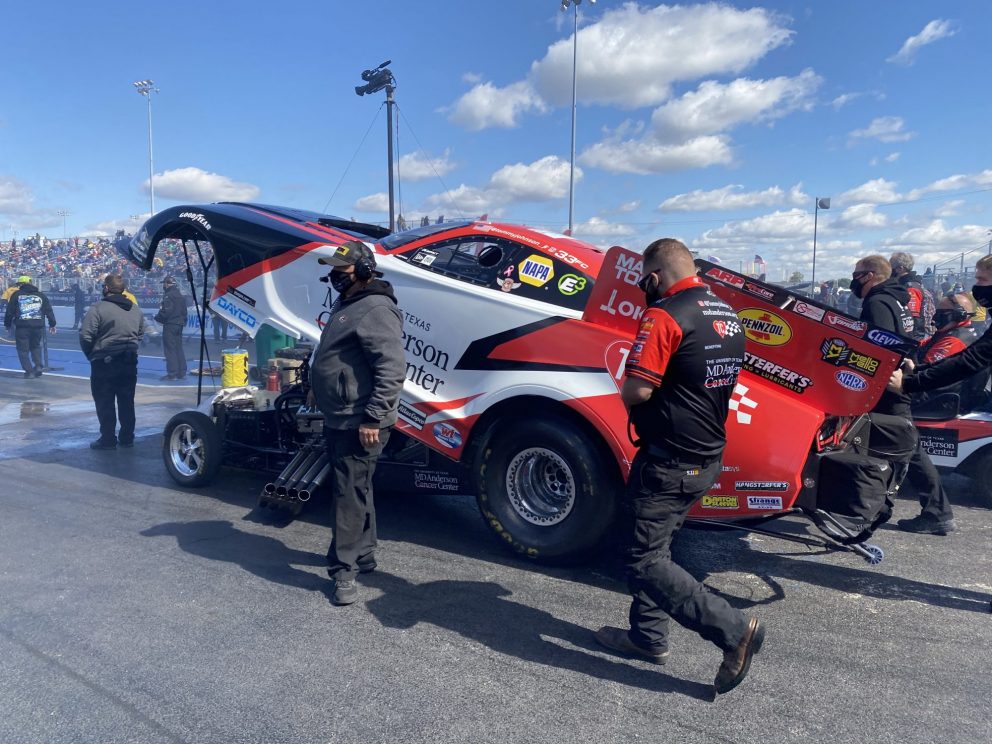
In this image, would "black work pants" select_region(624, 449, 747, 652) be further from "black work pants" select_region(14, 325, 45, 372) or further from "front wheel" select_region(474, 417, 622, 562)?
"black work pants" select_region(14, 325, 45, 372)

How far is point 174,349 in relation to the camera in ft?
44.4

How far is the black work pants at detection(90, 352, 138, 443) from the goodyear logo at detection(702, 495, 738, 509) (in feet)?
20.9

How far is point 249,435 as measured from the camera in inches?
231

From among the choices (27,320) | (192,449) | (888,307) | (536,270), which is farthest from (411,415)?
(27,320)

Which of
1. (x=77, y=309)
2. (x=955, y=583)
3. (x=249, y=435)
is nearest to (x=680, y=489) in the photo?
(x=955, y=583)

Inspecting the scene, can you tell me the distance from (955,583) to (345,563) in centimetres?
357

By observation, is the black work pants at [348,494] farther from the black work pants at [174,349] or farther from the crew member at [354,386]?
the black work pants at [174,349]

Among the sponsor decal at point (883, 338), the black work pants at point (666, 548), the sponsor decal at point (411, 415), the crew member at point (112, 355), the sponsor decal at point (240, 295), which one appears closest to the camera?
the black work pants at point (666, 548)

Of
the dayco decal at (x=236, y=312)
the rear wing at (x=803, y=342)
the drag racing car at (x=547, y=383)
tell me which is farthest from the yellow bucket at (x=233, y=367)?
the rear wing at (x=803, y=342)

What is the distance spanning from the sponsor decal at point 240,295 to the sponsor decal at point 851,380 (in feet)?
13.7

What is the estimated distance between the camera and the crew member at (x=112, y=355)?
295 inches

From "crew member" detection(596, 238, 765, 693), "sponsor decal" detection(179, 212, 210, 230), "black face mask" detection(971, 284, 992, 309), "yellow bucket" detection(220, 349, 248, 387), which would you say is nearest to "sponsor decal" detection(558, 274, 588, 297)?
"crew member" detection(596, 238, 765, 693)

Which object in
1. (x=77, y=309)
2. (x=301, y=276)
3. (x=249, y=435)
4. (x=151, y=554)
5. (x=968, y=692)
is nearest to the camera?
(x=968, y=692)

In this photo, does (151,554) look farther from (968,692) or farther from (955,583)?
(955,583)
